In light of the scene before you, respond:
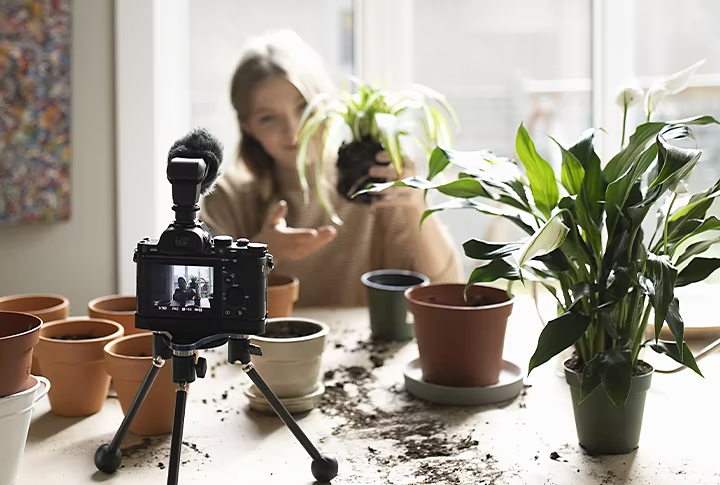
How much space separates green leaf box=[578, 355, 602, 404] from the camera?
0.99m

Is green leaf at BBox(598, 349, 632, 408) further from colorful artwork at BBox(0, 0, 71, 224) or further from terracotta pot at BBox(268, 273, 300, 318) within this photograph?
colorful artwork at BBox(0, 0, 71, 224)

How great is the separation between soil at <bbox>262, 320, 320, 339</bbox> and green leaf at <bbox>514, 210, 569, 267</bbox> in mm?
450

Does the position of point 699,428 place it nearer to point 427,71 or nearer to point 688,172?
point 688,172

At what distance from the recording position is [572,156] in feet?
3.30

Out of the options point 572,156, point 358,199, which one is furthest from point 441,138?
point 572,156

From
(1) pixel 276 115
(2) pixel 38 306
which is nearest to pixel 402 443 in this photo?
(2) pixel 38 306

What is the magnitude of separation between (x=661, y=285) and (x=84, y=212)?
1.64 meters

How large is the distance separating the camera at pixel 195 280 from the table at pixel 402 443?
21 cm

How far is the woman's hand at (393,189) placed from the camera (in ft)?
5.30

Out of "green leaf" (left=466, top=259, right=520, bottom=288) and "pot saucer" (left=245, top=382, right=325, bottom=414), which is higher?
"green leaf" (left=466, top=259, right=520, bottom=288)

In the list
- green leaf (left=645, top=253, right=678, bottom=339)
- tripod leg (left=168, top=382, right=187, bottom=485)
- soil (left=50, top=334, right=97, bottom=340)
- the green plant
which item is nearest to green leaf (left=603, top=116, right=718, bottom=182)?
the green plant

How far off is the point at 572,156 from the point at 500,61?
142 centimetres

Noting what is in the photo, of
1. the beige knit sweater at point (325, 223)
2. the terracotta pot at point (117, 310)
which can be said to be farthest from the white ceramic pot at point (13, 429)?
the beige knit sweater at point (325, 223)

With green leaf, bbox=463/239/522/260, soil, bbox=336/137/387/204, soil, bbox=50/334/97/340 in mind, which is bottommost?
soil, bbox=50/334/97/340
